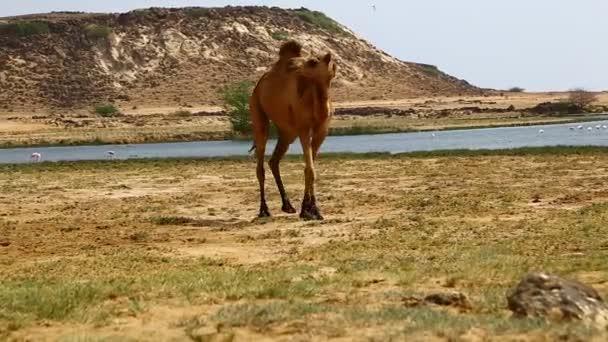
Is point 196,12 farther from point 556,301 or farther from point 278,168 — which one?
point 556,301

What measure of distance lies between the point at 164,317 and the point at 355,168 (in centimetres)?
2368

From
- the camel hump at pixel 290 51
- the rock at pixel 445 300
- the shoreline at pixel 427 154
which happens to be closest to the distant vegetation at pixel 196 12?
the shoreline at pixel 427 154

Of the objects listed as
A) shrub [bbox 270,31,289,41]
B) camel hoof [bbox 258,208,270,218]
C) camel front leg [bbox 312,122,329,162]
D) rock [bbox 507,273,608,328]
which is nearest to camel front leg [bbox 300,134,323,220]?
camel front leg [bbox 312,122,329,162]

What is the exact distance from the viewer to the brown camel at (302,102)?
17953mm

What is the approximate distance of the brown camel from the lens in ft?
58.9

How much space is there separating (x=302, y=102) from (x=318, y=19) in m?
117

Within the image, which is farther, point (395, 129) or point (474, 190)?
point (395, 129)

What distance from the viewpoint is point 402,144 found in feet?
177

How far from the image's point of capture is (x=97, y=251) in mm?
14109

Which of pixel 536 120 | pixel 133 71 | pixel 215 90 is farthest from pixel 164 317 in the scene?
pixel 133 71

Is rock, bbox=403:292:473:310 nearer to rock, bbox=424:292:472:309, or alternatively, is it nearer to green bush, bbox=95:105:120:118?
rock, bbox=424:292:472:309

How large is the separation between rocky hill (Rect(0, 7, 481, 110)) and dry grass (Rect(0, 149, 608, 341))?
262ft

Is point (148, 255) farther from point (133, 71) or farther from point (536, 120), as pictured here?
point (133, 71)

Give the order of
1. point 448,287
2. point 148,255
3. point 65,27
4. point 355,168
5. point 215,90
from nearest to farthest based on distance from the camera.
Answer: point 448,287, point 148,255, point 355,168, point 215,90, point 65,27
